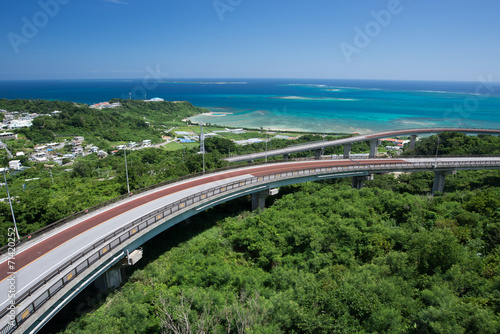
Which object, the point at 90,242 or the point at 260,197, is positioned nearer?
the point at 90,242

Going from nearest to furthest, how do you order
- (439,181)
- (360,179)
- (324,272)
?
(324,272) → (360,179) → (439,181)

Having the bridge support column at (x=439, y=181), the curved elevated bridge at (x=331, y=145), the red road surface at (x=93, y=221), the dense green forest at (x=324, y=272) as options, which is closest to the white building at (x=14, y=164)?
the curved elevated bridge at (x=331, y=145)

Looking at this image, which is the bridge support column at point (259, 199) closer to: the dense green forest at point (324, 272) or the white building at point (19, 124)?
the dense green forest at point (324, 272)

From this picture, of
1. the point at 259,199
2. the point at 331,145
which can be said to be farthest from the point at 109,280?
the point at 331,145

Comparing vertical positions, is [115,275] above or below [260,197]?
below

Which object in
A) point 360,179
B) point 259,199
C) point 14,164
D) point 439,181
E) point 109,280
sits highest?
point 259,199

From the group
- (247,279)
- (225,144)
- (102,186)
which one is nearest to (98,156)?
(225,144)

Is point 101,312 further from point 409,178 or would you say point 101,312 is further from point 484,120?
point 484,120

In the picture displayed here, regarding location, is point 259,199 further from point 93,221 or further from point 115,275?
point 115,275
